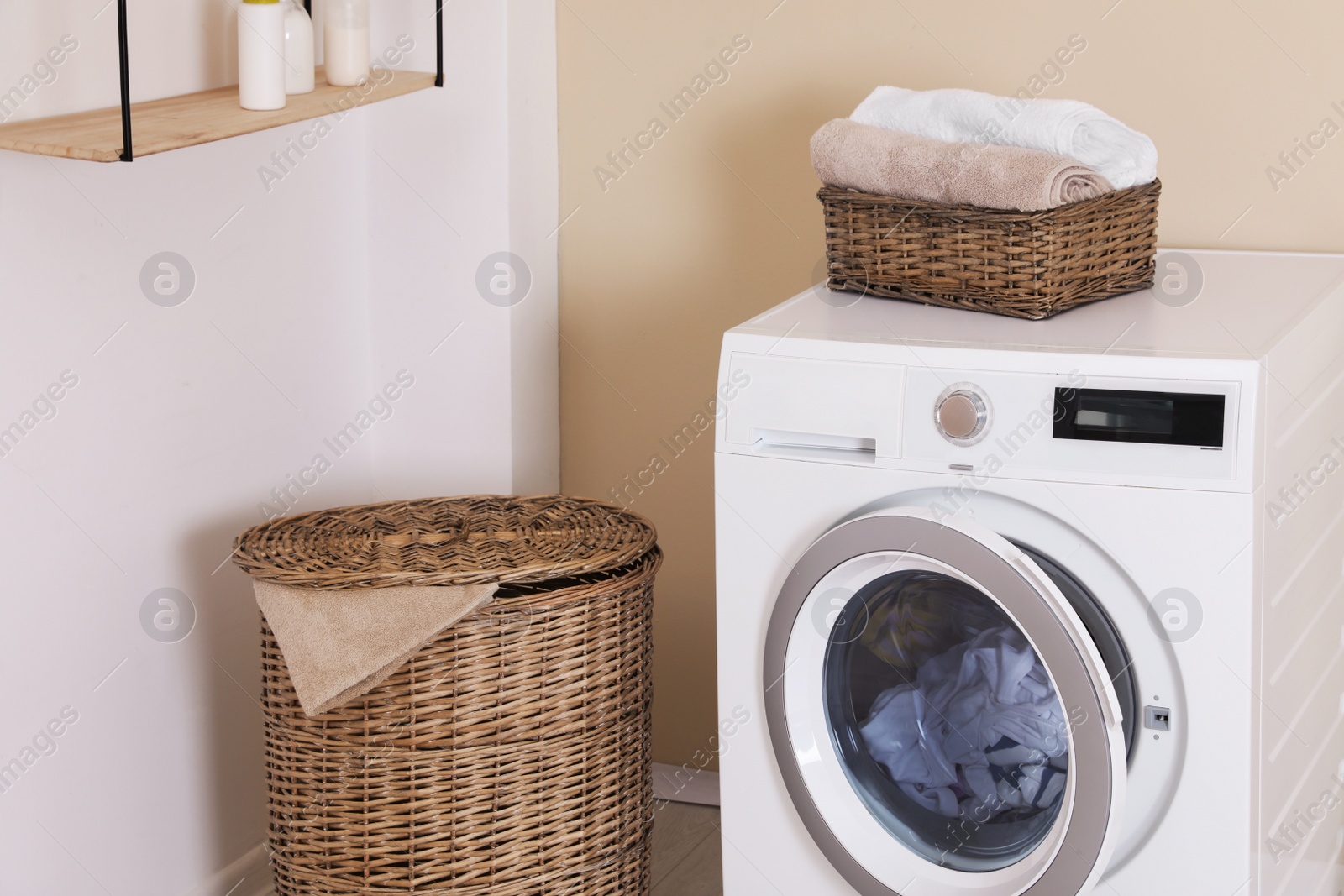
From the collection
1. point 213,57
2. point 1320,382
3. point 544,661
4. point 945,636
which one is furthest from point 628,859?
point 213,57

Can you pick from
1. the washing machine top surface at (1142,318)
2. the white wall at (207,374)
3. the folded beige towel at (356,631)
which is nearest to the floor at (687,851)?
the white wall at (207,374)

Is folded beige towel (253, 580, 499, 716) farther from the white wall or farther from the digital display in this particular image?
the digital display

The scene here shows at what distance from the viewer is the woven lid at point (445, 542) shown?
1525 millimetres

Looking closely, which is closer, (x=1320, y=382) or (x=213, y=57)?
(x=1320, y=382)

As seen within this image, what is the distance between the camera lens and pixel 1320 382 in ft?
5.05

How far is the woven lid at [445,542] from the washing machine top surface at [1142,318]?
0.36 metres

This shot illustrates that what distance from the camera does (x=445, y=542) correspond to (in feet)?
5.56

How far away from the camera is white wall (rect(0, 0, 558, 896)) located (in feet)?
5.16

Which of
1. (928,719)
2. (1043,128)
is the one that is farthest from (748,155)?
(928,719)

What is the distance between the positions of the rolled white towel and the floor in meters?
1.17

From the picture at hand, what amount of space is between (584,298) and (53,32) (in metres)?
0.98

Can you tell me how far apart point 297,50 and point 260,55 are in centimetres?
13

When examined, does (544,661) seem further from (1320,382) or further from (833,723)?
(1320,382)

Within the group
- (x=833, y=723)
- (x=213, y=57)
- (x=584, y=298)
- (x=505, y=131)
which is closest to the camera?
(x=833, y=723)
